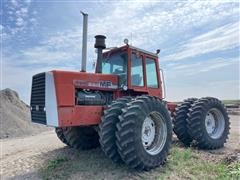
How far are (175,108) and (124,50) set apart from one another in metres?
2.73

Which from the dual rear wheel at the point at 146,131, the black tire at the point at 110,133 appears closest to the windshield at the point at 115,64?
the dual rear wheel at the point at 146,131

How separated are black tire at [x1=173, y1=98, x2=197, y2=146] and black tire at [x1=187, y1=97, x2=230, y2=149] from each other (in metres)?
0.18

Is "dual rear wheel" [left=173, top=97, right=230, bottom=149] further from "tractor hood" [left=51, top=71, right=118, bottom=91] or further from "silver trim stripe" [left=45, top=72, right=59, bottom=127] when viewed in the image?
"silver trim stripe" [left=45, top=72, right=59, bottom=127]

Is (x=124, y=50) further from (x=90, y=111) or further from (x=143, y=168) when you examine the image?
(x=143, y=168)

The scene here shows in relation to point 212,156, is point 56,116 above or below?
above

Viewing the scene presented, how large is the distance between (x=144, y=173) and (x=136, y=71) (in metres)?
2.72

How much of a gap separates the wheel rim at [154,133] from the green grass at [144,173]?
459mm

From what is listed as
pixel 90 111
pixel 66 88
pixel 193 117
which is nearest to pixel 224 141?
pixel 193 117

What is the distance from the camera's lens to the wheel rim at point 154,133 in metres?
6.62

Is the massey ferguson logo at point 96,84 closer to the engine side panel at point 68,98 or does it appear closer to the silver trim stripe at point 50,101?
the engine side panel at point 68,98

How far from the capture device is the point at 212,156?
757 cm

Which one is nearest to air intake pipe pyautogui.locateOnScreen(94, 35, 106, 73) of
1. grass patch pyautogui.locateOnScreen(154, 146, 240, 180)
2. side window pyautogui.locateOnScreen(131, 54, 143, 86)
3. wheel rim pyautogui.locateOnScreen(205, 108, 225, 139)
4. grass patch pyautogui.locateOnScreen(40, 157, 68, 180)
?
side window pyautogui.locateOnScreen(131, 54, 143, 86)

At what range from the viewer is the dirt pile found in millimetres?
16984

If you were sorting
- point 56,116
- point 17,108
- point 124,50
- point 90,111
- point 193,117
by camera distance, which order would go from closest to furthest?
point 56,116
point 90,111
point 124,50
point 193,117
point 17,108
